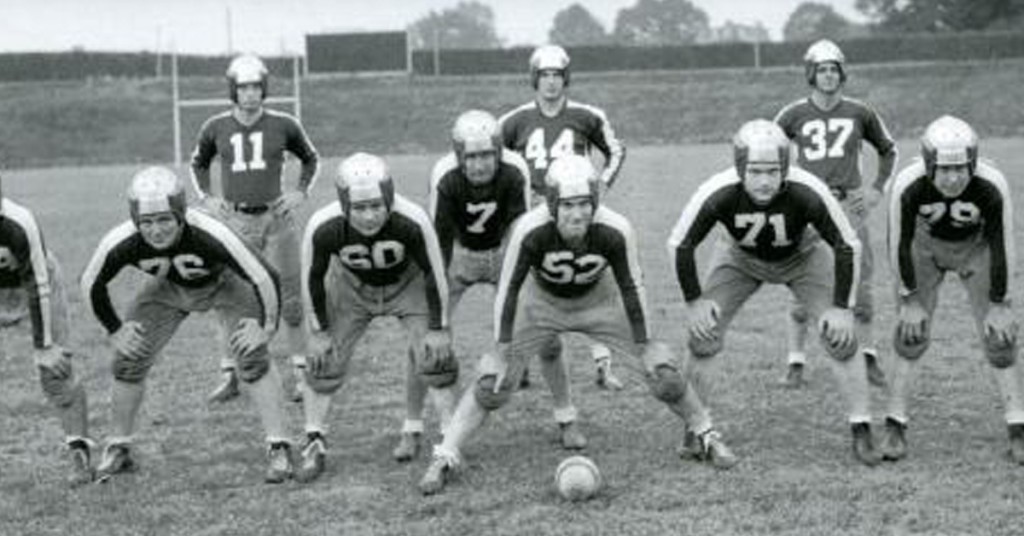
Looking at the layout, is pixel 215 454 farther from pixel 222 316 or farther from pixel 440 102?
pixel 440 102

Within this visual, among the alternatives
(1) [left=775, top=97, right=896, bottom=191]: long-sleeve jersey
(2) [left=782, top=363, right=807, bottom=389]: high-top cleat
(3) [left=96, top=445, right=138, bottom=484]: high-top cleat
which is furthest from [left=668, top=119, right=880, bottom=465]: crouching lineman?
(3) [left=96, top=445, right=138, bottom=484]: high-top cleat

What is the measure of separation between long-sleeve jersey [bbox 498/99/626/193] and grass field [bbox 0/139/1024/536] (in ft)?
5.28

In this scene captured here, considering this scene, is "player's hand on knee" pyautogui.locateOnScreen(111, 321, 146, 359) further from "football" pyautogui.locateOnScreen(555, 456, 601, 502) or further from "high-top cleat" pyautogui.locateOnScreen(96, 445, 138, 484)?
"football" pyautogui.locateOnScreen(555, 456, 601, 502)

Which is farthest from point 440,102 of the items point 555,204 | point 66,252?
point 555,204

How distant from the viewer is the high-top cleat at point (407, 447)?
7855 millimetres

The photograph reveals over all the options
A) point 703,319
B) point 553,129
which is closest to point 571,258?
point 703,319

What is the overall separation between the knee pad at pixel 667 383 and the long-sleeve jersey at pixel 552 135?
2600mm

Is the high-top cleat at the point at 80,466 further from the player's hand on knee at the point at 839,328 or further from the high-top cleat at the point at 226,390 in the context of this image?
the player's hand on knee at the point at 839,328

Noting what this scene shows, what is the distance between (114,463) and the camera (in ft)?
25.2

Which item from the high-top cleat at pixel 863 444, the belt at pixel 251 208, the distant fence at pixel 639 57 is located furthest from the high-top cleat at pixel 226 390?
the distant fence at pixel 639 57

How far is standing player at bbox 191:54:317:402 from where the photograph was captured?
9.88 meters

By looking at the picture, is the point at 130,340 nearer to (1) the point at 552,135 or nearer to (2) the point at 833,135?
(1) the point at 552,135

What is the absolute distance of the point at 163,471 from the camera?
7746 mm

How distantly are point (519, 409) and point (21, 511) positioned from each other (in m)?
3.37
